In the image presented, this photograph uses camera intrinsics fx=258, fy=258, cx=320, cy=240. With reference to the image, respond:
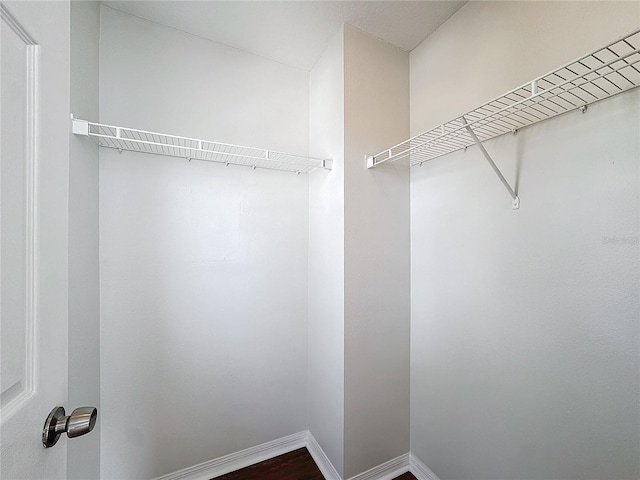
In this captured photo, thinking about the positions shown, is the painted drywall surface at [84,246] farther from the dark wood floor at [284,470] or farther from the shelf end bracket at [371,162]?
the shelf end bracket at [371,162]

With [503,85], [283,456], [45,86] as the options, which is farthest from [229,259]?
[503,85]

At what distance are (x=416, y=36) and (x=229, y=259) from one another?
1743 mm

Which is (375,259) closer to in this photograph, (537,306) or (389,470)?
(537,306)

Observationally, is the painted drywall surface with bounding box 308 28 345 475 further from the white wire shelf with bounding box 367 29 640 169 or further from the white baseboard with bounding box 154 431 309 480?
the white wire shelf with bounding box 367 29 640 169

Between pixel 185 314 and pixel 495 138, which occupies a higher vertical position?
pixel 495 138

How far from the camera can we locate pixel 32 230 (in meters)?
0.47

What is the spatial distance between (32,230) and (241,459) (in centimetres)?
179

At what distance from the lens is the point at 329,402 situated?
1.53 metres

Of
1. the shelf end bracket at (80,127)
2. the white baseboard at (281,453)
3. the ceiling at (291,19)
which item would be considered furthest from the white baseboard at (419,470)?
the ceiling at (291,19)

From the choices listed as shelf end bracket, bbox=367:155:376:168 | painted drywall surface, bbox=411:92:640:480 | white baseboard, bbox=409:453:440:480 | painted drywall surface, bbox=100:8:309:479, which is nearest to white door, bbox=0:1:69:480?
painted drywall surface, bbox=100:8:309:479

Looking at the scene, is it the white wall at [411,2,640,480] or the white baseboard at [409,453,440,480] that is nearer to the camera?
the white wall at [411,2,640,480]

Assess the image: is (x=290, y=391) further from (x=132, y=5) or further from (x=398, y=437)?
(x=132, y=5)

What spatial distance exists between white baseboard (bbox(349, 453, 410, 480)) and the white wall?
0.12 metres

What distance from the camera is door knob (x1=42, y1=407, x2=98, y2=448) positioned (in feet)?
1.61
